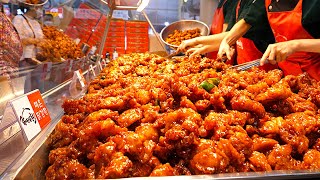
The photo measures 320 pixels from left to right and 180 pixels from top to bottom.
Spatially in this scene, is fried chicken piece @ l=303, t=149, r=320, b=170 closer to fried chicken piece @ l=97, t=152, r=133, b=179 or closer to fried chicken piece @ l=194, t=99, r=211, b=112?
fried chicken piece @ l=194, t=99, r=211, b=112

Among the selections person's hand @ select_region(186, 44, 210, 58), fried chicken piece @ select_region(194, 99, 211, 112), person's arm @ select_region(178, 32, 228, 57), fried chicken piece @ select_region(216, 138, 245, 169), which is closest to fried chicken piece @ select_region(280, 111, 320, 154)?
fried chicken piece @ select_region(216, 138, 245, 169)

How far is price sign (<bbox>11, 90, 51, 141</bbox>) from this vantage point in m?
1.26

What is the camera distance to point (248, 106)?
5.15ft

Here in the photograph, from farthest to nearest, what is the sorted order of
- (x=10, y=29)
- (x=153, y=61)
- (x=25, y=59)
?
(x=153, y=61), (x=25, y=59), (x=10, y=29)

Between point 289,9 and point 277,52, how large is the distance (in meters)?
1.20

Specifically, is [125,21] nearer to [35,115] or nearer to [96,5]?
[96,5]

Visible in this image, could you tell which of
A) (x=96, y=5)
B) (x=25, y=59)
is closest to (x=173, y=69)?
(x=25, y=59)

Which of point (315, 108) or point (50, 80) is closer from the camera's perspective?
point (315, 108)

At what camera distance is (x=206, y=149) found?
3.99 feet

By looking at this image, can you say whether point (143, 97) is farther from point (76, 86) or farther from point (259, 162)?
point (76, 86)

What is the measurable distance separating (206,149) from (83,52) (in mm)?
4157

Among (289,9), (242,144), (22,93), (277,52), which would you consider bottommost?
(22,93)

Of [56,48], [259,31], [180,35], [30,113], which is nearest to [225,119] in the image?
[30,113]

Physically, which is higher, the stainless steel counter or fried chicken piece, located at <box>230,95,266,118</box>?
fried chicken piece, located at <box>230,95,266,118</box>
